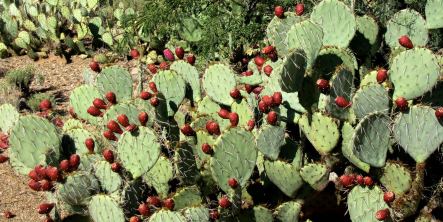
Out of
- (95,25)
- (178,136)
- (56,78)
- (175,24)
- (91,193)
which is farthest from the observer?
(95,25)

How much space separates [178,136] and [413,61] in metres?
1.80

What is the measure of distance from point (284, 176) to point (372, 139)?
2.06 feet

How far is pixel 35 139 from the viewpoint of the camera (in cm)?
429

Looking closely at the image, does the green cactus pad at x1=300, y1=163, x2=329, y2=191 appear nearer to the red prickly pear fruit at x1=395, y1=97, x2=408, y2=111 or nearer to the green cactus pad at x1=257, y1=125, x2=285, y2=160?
the green cactus pad at x1=257, y1=125, x2=285, y2=160

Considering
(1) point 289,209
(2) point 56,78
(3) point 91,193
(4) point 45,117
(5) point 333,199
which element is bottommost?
(2) point 56,78

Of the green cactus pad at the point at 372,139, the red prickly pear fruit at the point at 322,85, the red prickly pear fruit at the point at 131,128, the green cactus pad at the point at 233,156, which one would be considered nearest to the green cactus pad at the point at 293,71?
the red prickly pear fruit at the point at 322,85

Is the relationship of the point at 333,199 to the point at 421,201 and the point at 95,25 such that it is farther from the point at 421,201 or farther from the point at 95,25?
the point at 95,25

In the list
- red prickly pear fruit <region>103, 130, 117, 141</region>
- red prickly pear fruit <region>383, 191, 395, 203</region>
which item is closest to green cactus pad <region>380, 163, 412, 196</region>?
red prickly pear fruit <region>383, 191, 395, 203</region>

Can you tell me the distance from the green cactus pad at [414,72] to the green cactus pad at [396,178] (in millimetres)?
461

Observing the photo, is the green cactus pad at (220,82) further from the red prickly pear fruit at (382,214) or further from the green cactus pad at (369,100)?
the red prickly pear fruit at (382,214)

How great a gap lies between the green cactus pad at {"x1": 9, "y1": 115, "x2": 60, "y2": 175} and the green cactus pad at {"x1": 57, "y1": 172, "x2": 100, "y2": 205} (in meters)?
0.37

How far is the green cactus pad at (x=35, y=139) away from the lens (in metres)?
4.26

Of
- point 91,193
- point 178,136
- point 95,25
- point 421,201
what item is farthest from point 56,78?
point 421,201

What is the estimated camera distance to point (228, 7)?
339 inches
